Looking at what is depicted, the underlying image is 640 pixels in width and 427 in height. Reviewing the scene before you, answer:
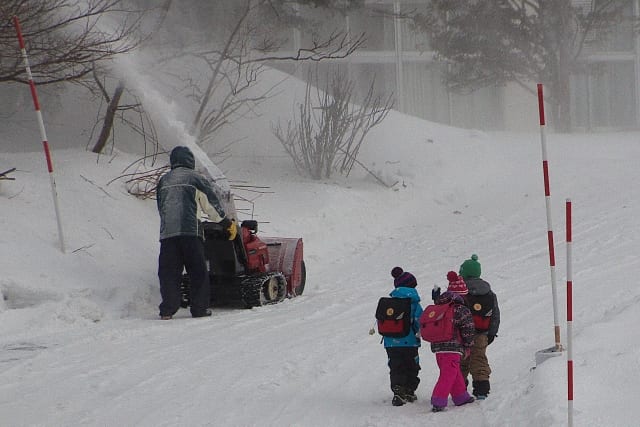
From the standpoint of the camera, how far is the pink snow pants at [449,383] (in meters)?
6.60

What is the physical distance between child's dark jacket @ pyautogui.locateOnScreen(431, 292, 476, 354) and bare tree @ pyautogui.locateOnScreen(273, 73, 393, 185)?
1151 centimetres

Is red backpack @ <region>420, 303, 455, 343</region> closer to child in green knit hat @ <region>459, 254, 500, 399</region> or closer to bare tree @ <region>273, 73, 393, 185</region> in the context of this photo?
child in green knit hat @ <region>459, 254, 500, 399</region>

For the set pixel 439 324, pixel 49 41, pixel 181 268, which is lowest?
pixel 181 268

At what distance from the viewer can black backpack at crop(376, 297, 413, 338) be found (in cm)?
691

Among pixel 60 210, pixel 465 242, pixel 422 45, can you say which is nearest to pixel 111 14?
pixel 60 210

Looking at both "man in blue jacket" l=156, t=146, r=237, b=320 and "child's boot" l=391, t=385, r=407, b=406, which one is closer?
"child's boot" l=391, t=385, r=407, b=406

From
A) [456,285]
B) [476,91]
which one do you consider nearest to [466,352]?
[456,285]

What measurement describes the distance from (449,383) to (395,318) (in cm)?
60

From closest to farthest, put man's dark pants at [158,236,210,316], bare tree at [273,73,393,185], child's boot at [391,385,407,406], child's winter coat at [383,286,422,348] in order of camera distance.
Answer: child's boot at [391,385,407,406] < child's winter coat at [383,286,422,348] < man's dark pants at [158,236,210,316] < bare tree at [273,73,393,185]

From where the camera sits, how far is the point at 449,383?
6.61 meters

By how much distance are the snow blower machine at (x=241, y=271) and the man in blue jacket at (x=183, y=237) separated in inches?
10.6

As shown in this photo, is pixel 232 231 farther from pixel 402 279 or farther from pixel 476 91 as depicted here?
pixel 476 91

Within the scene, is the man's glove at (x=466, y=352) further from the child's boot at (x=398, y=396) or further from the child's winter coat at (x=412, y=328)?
the child's boot at (x=398, y=396)

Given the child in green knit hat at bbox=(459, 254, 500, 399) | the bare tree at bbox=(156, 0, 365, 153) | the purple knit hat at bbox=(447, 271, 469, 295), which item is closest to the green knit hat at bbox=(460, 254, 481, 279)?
the child in green knit hat at bbox=(459, 254, 500, 399)
